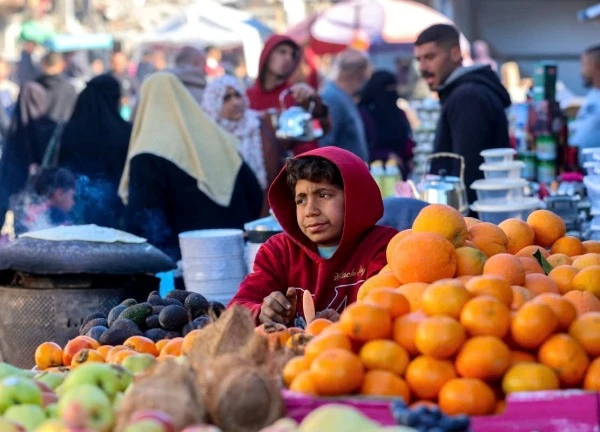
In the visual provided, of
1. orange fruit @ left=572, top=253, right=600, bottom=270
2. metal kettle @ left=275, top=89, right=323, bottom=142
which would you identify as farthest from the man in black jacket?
orange fruit @ left=572, top=253, right=600, bottom=270

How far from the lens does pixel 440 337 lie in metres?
2.54

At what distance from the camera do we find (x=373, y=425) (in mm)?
2232

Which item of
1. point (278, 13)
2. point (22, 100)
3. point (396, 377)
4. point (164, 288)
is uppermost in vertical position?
point (278, 13)

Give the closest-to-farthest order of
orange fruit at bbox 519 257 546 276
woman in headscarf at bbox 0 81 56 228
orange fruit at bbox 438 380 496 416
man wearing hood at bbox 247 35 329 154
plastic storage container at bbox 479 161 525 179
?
orange fruit at bbox 438 380 496 416
orange fruit at bbox 519 257 546 276
plastic storage container at bbox 479 161 525 179
man wearing hood at bbox 247 35 329 154
woman in headscarf at bbox 0 81 56 228

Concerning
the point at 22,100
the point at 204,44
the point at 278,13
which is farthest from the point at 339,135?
the point at 278,13

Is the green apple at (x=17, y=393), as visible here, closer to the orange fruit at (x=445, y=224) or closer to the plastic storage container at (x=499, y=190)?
the orange fruit at (x=445, y=224)

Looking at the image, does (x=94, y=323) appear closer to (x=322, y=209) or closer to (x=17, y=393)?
(x=322, y=209)

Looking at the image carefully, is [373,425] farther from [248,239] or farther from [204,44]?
[204,44]

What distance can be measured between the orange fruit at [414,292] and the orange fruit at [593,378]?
45 cm

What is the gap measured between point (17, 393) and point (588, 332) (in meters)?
1.34

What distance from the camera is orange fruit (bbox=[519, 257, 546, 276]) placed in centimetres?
321

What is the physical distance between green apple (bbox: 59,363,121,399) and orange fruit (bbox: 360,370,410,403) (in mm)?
591

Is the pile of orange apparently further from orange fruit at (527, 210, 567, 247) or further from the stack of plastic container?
the stack of plastic container

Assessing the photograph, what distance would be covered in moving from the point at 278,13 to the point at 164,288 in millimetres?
23142
